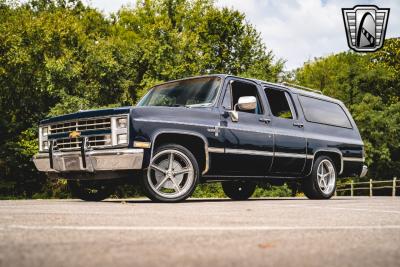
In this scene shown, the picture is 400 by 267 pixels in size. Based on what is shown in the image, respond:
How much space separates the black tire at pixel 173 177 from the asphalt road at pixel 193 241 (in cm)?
231

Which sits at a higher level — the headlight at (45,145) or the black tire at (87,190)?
the headlight at (45,145)

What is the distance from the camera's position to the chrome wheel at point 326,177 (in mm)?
9586

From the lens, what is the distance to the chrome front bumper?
21.9 feet

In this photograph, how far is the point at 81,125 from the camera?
735 cm

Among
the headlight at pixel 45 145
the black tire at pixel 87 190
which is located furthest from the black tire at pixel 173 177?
the headlight at pixel 45 145

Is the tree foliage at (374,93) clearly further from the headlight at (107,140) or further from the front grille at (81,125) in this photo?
the headlight at (107,140)

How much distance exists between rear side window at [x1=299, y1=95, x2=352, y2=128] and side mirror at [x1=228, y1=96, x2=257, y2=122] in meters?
2.03

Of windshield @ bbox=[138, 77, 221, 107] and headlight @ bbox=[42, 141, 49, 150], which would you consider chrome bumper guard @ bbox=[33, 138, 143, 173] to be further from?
windshield @ bbox=[138, 77, 221, 107]

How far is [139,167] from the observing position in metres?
6.72

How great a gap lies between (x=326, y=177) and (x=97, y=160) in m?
4.78

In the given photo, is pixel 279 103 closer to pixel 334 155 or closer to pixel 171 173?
pixel 334 155

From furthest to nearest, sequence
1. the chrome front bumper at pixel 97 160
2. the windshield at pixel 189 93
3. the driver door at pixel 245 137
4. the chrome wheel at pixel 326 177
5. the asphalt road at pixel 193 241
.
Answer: the chrome wheel at pixel 326 177, the windshield at pixel 189 93, the driver door at pixel 245 137, the chrome front bumper at pixel 97 160, the asphalt road at pixel 193 241

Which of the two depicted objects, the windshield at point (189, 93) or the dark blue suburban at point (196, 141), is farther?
the windshield at point (189, 93)

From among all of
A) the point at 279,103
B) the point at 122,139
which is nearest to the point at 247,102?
the point at 279,103
